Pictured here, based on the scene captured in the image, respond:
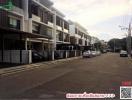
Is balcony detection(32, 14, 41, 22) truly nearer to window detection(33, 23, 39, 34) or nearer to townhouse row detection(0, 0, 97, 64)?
townhouse row detection(0, 0, 97, 64)

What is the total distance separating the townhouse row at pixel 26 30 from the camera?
3042cm

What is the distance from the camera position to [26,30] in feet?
133

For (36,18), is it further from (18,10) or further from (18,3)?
(18,10)

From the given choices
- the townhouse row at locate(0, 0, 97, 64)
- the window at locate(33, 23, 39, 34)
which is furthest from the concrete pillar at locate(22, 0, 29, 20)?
the window at locate(33, 23, 39, 34)

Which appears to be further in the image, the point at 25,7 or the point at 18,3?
the point at 25,7

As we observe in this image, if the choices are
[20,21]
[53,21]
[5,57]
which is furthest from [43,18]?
[5,57]

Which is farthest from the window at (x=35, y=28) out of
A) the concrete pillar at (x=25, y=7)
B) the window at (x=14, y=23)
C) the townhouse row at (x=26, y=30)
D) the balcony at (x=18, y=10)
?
the window at (x=14, y=23)

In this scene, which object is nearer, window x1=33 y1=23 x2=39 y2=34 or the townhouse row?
the townhouse row

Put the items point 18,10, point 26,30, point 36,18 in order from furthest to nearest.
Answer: point 36,18 < point 26,30 < point 18,10

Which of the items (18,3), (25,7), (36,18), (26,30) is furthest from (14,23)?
(36,18)

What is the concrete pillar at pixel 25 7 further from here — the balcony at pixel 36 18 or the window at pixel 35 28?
the window at pixel 35 28

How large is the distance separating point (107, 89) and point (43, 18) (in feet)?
130

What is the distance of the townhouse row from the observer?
30422mm

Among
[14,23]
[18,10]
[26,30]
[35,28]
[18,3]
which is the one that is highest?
[18,3]
